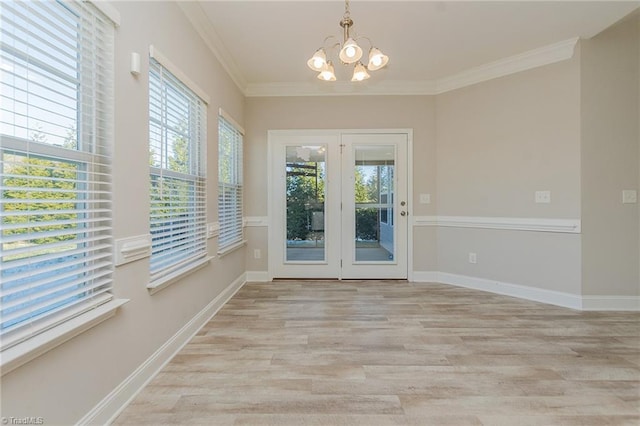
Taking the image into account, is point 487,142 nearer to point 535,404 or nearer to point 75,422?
point 535,404

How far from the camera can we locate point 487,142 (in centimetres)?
360

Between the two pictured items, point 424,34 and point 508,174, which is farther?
point 508,174

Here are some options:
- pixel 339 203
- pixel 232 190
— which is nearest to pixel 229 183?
pixel 232 190

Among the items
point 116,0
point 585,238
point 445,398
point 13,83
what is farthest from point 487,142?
point 13,83

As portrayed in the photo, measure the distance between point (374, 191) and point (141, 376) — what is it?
321 centimetres

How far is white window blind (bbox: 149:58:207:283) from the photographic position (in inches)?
75.9

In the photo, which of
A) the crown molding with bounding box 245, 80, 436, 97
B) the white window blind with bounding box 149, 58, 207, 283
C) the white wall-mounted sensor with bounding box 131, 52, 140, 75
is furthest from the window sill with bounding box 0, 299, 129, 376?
the crown molding with bounding box 245, 80, 436, 97

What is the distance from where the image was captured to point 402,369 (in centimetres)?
194

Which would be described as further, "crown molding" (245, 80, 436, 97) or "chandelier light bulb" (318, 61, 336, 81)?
"crown molding" (245, 80, 436, 97)

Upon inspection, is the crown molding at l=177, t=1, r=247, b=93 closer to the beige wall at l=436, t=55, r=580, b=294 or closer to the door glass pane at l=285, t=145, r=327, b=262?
the door glass pane at l=285, t=145, r=327, b=262

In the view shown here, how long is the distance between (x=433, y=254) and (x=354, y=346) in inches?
89.0

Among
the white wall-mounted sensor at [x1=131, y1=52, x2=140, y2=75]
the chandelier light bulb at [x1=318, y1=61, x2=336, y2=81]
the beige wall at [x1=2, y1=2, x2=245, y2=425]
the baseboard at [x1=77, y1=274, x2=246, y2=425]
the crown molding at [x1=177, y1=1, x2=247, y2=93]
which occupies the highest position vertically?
the crown molding at [x1=177, y1=1, x2=247, y2=93]

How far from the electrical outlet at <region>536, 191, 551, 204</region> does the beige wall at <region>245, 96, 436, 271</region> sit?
114 cm

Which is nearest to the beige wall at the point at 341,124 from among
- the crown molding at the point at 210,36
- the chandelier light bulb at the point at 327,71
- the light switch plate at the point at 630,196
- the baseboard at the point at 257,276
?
the baseboard at the point at 257,276
